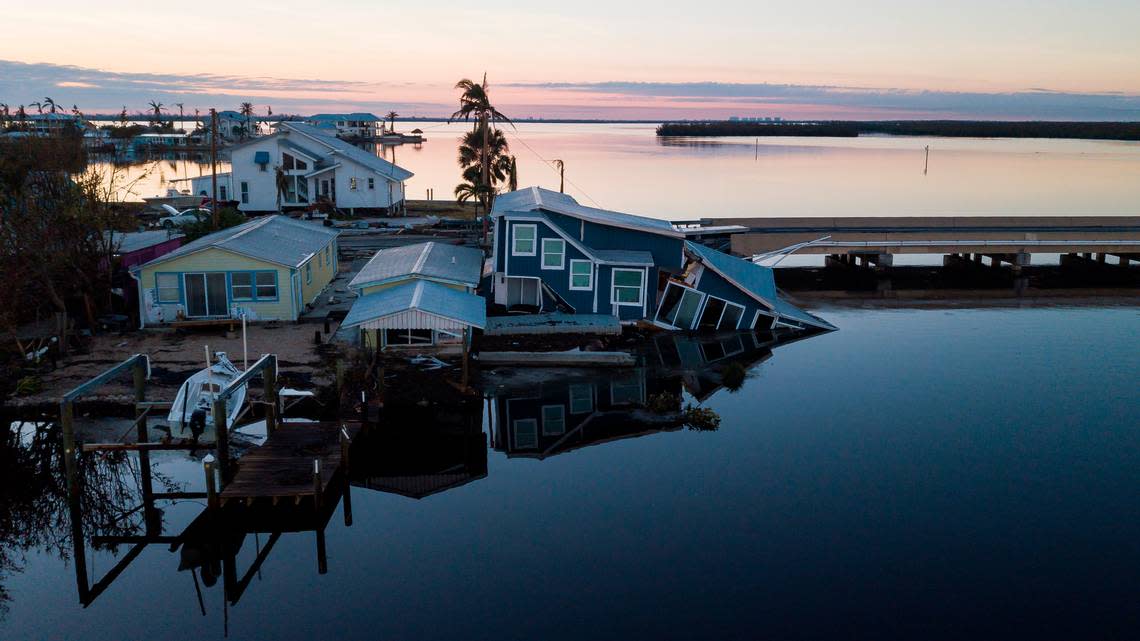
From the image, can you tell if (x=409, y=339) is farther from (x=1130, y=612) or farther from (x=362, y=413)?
(x=1130, y=612)

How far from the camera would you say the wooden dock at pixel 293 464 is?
19172 mm

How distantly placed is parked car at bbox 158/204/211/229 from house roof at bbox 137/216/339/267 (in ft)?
26.0

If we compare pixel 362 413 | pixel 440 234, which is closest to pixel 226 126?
pixel 440 234

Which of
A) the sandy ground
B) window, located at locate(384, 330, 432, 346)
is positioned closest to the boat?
the sandy ground

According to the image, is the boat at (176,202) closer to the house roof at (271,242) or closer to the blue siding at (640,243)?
the house roof at (271,242)

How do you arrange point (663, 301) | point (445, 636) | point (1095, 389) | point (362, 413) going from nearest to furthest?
point (445, 636)
point (362, 413)
point (1095, 389)
point (663, 301)

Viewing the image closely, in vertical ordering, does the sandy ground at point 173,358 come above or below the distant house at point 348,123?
below

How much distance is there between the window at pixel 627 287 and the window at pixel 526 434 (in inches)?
448

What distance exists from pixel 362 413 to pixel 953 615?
53.4 ft

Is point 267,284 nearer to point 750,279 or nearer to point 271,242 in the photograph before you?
point 271,242

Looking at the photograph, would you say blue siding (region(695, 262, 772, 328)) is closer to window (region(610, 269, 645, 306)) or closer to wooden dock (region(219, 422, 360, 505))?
window (region(610, 269, 645, 306))

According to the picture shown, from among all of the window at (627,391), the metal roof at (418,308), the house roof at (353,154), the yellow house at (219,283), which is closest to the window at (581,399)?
the window at (627,391)

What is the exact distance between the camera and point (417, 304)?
2875 cm

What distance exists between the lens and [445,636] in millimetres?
15141
